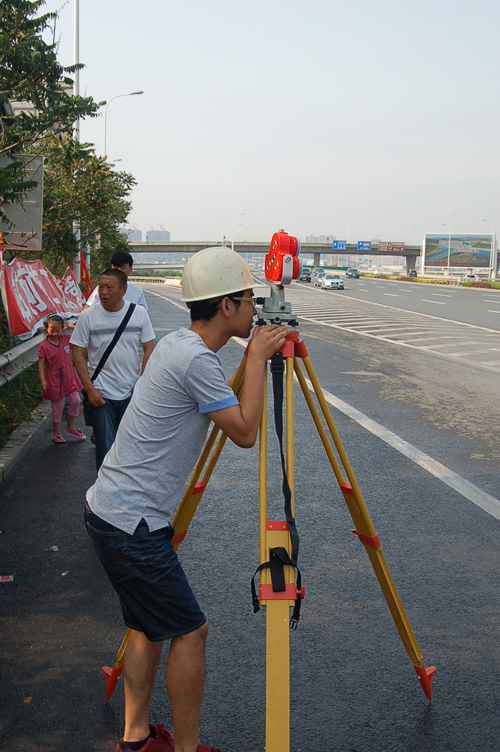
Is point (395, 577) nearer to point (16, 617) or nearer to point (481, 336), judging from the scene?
point (16, 617)

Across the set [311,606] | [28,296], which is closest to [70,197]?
[28,296]

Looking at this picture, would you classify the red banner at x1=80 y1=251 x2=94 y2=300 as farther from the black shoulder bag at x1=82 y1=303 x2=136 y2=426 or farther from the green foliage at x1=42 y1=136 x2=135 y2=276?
the black shoulder bag at x1=82 y1=303 x2=136 y2=426

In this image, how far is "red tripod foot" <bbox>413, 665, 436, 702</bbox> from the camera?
3.19 metres

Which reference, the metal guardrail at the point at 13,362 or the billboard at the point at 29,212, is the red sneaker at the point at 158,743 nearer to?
the metal guardrail at the point at 13,362

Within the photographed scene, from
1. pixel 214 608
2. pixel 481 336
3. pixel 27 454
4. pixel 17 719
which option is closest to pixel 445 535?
pixel 214 608

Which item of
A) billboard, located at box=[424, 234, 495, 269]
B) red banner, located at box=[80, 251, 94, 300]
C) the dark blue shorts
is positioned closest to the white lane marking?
the dark blue shorts

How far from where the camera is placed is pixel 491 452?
7.73 metres

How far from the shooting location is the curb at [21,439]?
269 inches

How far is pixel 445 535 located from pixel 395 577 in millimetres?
871

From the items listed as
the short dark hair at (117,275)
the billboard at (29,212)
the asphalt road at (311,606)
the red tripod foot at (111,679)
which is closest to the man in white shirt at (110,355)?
the short dark hair at (117,275)

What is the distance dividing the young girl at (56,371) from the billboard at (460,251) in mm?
113652

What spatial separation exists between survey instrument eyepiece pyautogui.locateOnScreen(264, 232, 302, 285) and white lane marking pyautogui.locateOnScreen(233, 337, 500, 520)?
174cm

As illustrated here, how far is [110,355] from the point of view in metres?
5.59

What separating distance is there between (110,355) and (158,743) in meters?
3.24
